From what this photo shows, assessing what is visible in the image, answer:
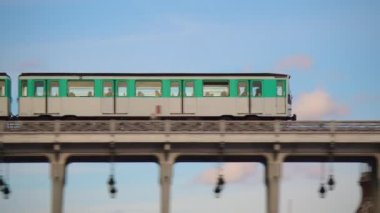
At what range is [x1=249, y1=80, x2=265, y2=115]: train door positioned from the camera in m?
61.6

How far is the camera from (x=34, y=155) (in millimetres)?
56719

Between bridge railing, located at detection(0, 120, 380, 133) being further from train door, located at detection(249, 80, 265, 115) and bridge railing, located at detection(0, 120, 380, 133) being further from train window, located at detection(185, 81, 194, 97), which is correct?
train window, located at detection(185, 81, 194, 97)

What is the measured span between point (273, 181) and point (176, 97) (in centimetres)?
940

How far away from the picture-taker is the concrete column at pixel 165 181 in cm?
5569

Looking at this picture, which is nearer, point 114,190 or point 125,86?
point 114,190

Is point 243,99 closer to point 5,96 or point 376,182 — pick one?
point 376,182

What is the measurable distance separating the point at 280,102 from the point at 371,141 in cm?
767

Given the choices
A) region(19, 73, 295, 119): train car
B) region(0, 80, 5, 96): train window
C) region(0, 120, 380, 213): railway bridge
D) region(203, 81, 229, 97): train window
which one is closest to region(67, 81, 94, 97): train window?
region(19, 73, 295, 119): train car

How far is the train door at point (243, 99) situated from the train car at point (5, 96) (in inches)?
597

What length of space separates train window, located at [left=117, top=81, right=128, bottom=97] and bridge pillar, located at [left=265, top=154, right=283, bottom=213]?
11071mm

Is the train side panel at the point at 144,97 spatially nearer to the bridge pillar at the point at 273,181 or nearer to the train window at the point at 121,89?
the train window at the point at 121,89

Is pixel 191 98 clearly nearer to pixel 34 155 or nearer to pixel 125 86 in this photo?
pixel 125 86

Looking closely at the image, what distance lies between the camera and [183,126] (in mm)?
56938

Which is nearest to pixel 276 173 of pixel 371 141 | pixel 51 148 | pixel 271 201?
pixel 271 201
